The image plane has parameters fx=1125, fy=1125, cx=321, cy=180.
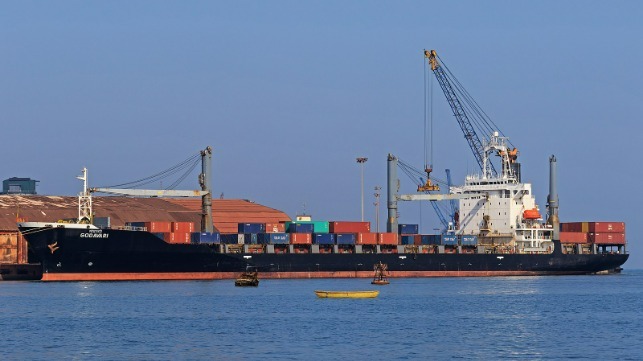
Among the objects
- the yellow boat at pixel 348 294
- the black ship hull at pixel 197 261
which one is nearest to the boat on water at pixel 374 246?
the black ship hull at pixel 197 261

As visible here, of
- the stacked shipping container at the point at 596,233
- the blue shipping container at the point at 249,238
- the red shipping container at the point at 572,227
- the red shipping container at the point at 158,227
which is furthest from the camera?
the red shipping container at the point at 572,227

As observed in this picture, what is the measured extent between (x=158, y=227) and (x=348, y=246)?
20808 millimetres

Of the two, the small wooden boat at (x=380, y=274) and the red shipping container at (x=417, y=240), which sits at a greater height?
the red shipping container at (x=417, y=240)

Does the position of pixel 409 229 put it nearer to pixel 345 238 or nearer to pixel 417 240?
pixel 417 240

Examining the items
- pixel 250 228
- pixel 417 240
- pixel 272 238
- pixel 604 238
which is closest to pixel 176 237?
pixel 250 228

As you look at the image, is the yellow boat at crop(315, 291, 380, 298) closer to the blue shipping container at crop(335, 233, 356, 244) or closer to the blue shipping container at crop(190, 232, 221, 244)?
the blue shipping container at crop(190, 232, 221, 244)


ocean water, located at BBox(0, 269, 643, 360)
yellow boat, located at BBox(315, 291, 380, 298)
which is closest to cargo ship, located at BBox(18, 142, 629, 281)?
ocean water, located at BBox(0, 269, 643, 360)

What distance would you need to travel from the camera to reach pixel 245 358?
163 ft

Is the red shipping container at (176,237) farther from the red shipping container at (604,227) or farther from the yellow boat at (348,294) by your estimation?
the red shipping container at (604,227)

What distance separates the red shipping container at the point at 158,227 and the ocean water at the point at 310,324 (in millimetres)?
9276

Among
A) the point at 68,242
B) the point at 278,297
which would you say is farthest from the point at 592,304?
the point at 68,242

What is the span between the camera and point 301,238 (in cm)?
11181

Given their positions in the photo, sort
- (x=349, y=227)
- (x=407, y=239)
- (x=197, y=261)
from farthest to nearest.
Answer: (x=407, y=239) → (x=349, y=227) → (x=197, y=261)

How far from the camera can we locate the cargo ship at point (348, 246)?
100m
